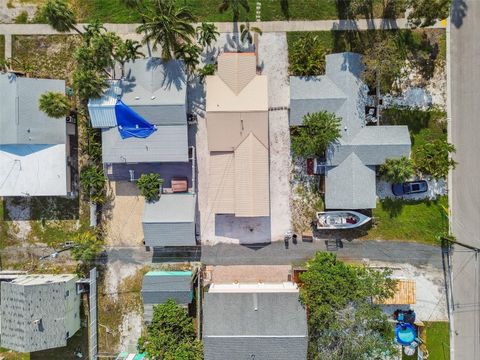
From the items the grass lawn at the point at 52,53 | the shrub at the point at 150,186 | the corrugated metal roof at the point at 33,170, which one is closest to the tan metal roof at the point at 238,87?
the shrub at the point at 150,186

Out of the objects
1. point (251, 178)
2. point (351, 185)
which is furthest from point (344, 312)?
point (251, 178)

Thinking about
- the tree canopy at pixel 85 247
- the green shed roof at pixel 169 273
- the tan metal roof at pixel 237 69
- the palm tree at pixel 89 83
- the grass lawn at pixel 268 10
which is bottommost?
the green shed roof at pixel 169 273

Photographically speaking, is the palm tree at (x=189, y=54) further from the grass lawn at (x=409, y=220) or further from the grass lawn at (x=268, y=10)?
the grass lawn at (x=409, y=220)

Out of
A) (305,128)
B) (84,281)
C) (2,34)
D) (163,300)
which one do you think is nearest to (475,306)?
(305,128)

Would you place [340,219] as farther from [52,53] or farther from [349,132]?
[52,53]

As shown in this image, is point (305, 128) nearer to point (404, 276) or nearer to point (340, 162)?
point (340, 162)

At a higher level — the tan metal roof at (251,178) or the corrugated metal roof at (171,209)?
the tan metal roof at (251,178)
